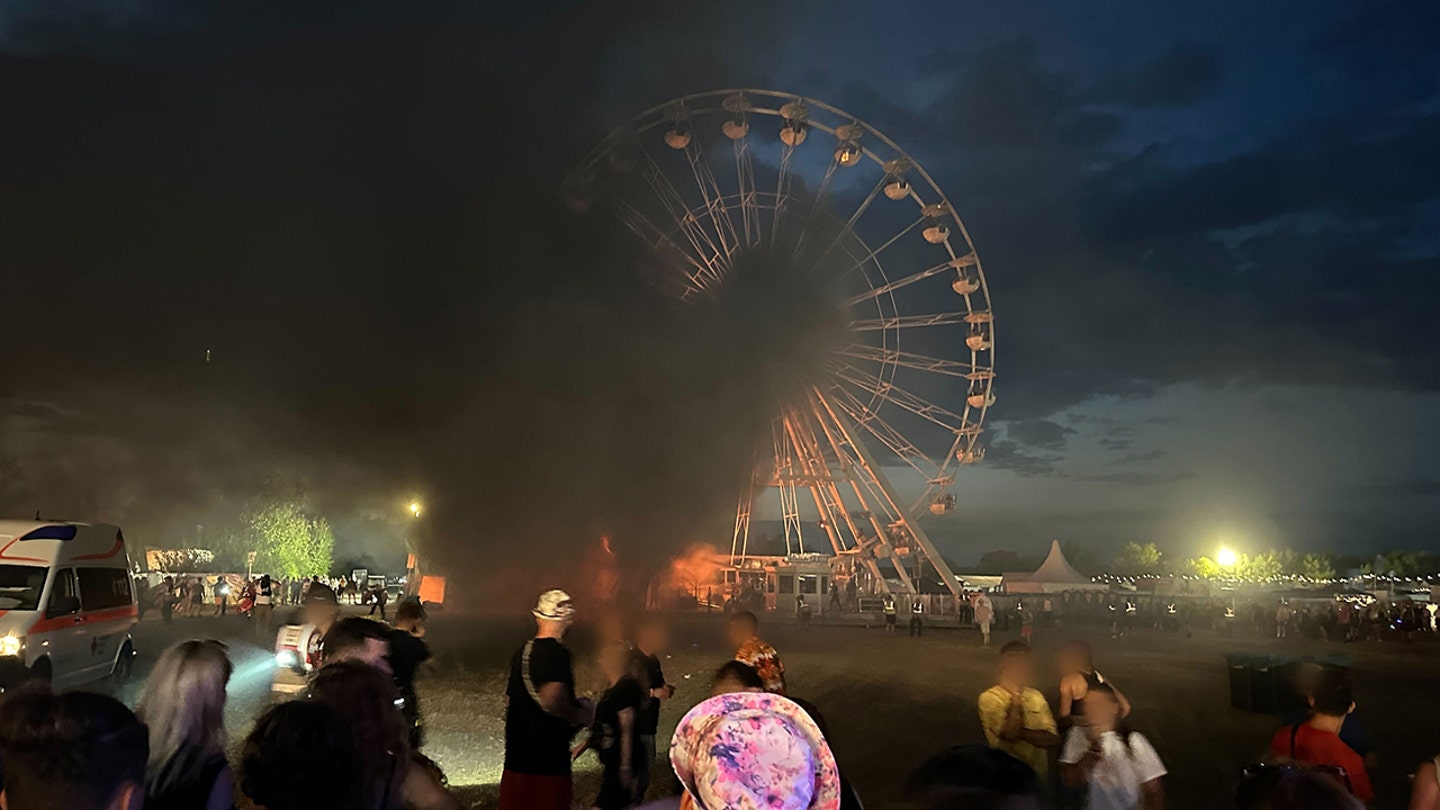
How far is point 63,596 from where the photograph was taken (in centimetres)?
1116

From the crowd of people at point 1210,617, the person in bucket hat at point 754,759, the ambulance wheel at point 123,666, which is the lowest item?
the ambulance wheel at point 123,666

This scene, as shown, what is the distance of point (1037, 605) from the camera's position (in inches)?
1380

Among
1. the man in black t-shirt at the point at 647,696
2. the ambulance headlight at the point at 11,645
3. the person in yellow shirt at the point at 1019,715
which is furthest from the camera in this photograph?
the ambulance headlight at the point at 11,645

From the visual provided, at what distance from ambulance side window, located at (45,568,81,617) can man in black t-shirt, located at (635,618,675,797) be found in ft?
26.6

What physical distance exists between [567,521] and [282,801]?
3017cm

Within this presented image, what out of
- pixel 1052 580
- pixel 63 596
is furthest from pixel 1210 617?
pixel 63 596

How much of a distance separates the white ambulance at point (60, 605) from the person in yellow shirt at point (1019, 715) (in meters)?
9.46

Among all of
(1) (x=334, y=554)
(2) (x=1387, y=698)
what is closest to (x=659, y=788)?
(2) (x=1387, y=698)

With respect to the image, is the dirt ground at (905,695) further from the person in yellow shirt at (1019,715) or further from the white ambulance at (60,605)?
the person in yellow shirt at (1019,715)

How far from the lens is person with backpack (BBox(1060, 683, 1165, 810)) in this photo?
4.48 metres

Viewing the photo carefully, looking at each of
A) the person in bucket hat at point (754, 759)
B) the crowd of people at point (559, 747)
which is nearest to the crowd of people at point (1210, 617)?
the crowd of people at point (559, 747)

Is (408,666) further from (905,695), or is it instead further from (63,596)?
(905,695)

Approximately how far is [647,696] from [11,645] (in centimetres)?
799

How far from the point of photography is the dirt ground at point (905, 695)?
30.5 ft
